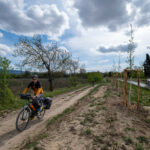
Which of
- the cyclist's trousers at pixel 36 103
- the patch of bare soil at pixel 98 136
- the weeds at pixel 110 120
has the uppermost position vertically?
the cyclist's trousers at pixel 36 103

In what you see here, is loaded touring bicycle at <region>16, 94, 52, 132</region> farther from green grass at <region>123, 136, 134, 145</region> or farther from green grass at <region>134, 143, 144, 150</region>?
green grass at <region>134, 143, 144, 150</region>

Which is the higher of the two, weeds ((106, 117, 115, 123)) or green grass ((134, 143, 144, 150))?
weeds ((106, 117, 115, 123))

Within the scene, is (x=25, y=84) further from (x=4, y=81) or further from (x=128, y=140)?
(x=128, y=140)

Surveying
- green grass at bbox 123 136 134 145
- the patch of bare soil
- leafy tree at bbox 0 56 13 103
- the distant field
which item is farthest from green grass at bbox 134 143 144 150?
the distant field

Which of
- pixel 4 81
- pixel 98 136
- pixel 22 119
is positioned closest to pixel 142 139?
pixel 98 136

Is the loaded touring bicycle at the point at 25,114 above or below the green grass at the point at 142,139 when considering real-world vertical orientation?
above

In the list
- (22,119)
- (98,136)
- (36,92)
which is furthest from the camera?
(36,92)

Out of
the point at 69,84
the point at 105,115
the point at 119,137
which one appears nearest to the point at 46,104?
the point at 105,115

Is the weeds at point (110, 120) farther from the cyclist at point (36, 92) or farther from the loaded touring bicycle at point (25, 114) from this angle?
the loaded touring bicycle at point (25, 114)

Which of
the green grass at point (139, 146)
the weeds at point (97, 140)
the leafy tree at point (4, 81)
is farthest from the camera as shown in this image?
the leafy tree at point (4, 81)

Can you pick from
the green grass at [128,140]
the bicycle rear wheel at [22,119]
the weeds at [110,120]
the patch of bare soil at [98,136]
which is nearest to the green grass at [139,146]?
the patch of bare soil at [98,136]

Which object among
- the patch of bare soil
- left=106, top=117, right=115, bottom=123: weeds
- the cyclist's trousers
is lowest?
the patch of bare soil

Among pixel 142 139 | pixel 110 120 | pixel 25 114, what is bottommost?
pixel 142 139

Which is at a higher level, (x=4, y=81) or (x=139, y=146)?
(x=4, y=81)
